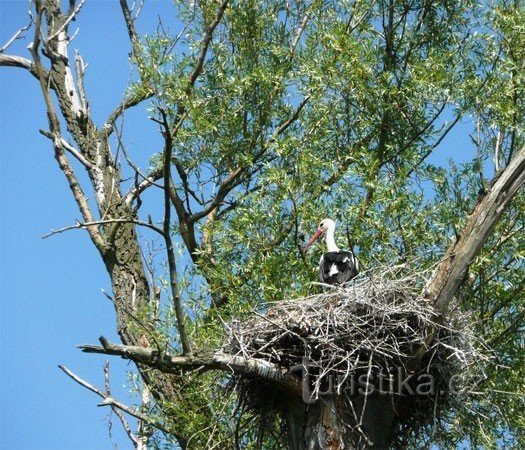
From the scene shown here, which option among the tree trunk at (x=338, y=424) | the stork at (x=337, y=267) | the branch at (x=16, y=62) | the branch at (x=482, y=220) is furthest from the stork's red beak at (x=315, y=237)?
the branch at (x=16, y=62)

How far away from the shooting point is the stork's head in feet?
46.0

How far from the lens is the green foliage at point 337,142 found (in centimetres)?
1414

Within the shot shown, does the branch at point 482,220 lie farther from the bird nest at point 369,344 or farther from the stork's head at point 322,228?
the stork's head at point 322,228

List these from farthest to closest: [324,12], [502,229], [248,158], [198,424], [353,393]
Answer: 1. [324,12]
2. [248,158]
3. [502,229]
4. [198,424]
5. [353,393]

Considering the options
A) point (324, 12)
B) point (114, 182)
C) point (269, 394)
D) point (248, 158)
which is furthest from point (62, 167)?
point (269, 394)

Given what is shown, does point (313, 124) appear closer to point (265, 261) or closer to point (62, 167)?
point (265, 261)

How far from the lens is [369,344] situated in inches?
387

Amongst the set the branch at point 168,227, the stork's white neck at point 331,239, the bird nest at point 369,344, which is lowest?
the bird nest at point 369,344

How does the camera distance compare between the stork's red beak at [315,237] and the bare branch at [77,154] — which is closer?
the stork's red beak at [315,237]

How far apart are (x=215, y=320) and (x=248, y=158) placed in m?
2.74

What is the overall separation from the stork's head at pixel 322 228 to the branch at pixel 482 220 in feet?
14.5

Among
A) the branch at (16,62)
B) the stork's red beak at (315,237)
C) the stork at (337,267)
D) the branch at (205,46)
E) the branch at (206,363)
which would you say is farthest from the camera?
the branch at (16,62)

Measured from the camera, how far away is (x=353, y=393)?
9930 mm

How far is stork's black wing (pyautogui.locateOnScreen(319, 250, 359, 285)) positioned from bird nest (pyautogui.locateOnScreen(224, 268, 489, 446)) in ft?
6.25
